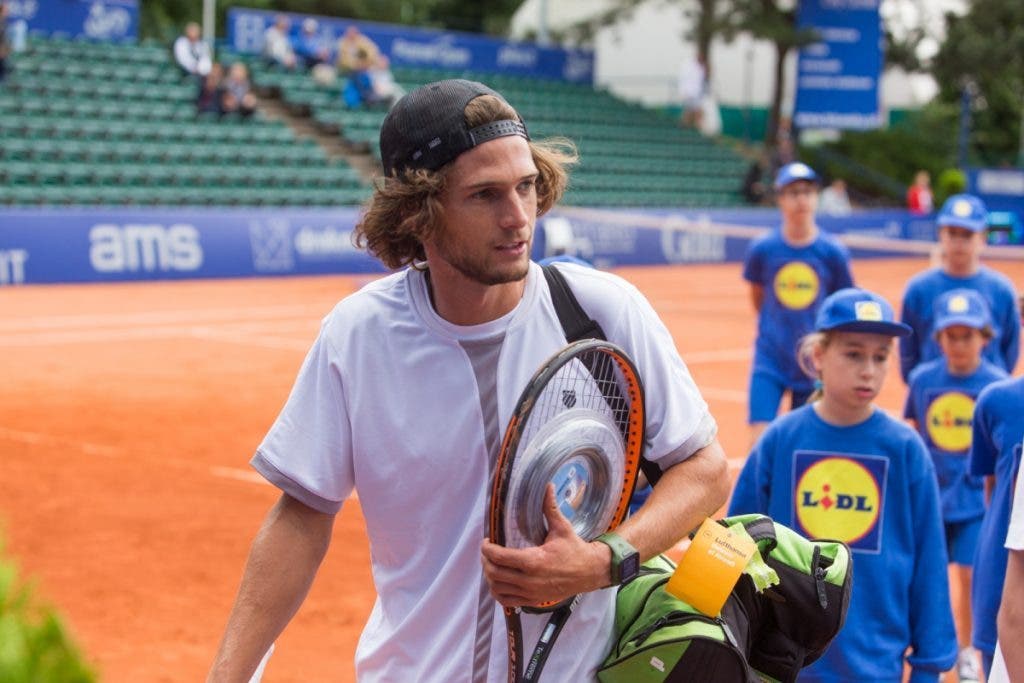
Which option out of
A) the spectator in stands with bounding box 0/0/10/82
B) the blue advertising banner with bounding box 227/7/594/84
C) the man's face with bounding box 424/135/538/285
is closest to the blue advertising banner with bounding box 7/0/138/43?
the spectator in stands with bounding box 0/0/10/82

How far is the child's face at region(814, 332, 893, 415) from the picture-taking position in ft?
15.3

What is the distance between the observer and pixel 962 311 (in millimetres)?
6426

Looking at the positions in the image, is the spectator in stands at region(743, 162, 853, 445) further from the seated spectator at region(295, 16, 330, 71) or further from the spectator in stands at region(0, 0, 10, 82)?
the seated spectator at region(295, 16, 330, 71)

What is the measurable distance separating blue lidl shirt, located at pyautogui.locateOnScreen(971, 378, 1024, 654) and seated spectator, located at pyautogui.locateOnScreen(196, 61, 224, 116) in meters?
24.4

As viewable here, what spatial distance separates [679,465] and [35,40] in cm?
2651

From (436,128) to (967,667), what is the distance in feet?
14.3

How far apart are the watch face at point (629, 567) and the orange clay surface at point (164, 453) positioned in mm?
938

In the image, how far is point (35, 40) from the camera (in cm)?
2662

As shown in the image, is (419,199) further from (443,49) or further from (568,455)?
(443,49)

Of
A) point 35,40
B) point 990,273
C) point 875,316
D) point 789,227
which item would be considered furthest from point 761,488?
point 35,40

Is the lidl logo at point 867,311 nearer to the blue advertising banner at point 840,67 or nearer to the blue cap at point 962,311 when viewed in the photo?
the blue cap at point 962,311

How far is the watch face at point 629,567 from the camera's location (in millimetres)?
2445

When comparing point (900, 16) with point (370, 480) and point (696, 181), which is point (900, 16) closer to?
point (696, 181)

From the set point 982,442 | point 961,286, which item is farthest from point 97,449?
point 982,442
